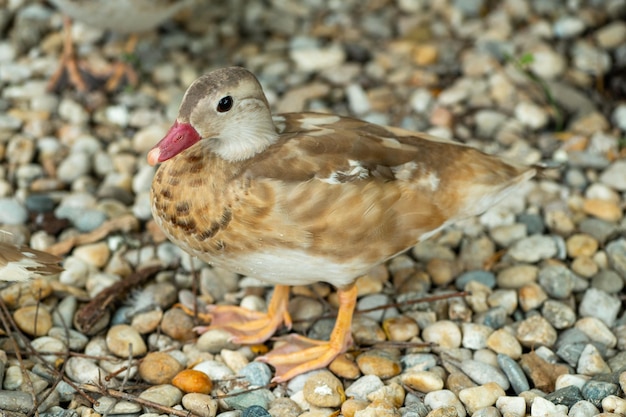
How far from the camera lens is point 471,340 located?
3.90m

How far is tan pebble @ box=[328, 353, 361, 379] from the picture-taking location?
375cm

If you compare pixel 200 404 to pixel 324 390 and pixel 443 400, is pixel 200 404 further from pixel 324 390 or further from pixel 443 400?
Answer: pixel 443 400

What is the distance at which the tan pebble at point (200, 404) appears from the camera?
138 inches

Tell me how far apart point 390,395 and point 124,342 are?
3.96 ft

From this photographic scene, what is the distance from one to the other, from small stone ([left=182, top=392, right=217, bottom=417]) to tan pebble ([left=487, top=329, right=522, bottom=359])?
1.27 m

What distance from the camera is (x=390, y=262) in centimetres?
439

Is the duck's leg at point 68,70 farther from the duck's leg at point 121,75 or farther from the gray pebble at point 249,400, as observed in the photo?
the gray pebble at point 249,400

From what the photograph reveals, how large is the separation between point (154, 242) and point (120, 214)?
288 mm

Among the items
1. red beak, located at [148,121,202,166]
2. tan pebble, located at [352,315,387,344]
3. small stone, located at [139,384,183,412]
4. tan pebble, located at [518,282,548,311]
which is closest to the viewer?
red beak, located at [148,121,202,166]

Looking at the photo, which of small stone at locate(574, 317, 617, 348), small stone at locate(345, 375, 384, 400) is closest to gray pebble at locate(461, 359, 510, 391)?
small stone at locate(345, 375, 384, 400)

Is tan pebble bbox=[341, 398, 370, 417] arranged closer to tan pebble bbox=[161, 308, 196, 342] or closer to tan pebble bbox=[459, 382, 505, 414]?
tan pebble bbox=[459, 382, 505, 414]

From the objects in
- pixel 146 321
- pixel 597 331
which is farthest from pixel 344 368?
pixel 597 331

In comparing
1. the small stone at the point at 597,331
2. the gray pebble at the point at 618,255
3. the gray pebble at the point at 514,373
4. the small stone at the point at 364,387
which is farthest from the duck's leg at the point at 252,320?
the gray pebble at the point at 618,255

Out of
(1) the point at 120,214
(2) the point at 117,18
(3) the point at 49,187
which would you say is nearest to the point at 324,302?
(1) the point at 120,214
